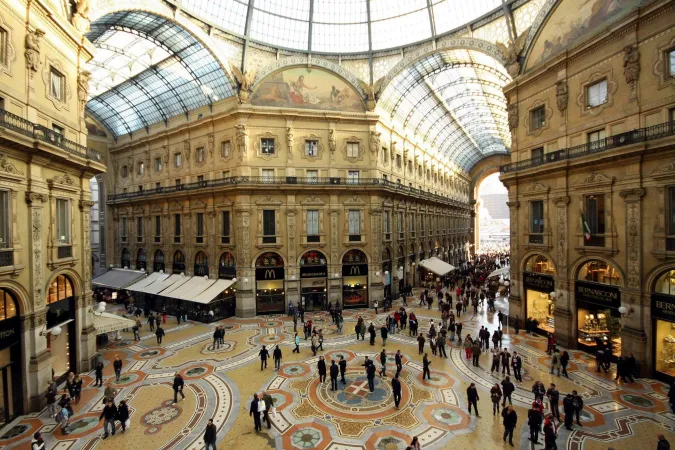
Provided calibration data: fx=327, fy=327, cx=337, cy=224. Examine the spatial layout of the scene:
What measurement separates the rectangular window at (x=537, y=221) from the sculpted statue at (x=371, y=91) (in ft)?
54.8

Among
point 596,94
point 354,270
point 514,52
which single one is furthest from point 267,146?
point 596,94

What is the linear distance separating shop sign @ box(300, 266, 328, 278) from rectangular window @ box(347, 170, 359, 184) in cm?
825

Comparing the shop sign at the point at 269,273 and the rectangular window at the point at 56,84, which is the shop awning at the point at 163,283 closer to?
the shop sign at the point at 269,273

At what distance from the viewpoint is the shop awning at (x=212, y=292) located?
25.9 meters

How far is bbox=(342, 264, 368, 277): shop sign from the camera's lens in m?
30.1

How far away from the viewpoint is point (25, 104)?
46.2ft

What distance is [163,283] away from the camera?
31.1 m

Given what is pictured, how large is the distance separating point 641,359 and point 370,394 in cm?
1328

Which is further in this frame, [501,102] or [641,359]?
[501,102]

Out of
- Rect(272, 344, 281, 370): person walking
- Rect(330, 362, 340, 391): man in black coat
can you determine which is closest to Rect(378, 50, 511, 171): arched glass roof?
Rect(272, 344, 281, 370): person walking

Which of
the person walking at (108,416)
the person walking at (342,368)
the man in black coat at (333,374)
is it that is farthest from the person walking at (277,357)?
the person walking at (108,416)

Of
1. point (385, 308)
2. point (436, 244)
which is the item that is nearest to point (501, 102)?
point (436, 244)

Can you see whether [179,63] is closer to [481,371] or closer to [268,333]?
[268,333]

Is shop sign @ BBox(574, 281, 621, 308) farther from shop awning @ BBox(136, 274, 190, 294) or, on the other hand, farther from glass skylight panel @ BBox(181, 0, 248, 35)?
glass skylight panel @ BBox(181, 0, 248, 35)
